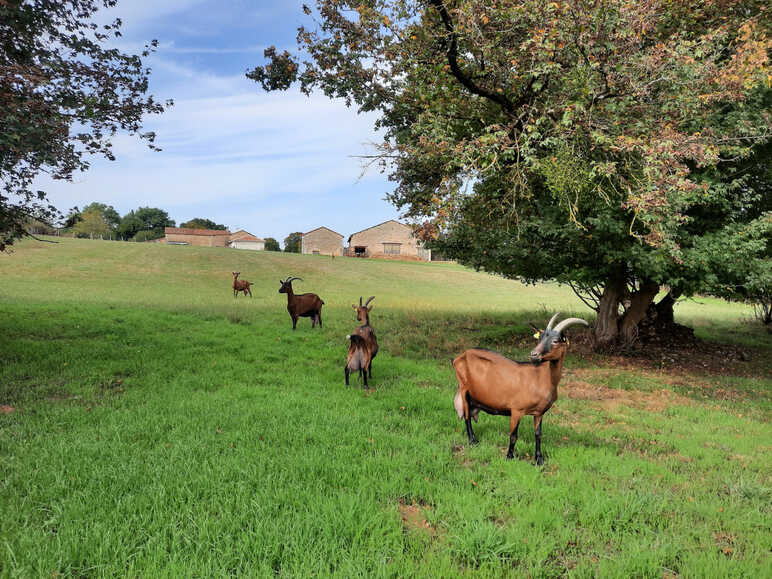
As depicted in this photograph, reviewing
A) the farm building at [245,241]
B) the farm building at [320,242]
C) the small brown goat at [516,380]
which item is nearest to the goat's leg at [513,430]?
the small brown goat at [516,380]

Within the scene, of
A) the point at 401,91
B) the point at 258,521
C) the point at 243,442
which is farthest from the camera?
the point at 401,91

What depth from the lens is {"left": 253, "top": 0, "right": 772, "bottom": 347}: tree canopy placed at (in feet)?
29.7

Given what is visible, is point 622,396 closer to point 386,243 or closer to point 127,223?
point 386,243

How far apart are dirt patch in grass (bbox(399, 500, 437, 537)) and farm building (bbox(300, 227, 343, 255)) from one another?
86419 mm

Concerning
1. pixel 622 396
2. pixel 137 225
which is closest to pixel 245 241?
pixel 137 225

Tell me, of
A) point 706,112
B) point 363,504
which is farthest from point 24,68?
point 706,112

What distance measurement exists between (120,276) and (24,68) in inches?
1144

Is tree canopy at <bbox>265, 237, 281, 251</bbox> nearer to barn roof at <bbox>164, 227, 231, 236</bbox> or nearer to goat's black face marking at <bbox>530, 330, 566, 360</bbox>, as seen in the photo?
barn roof at <bbox>164, 227, 231, 236</bbox>

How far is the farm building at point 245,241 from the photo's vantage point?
11088 cm

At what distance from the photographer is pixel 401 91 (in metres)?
13.6

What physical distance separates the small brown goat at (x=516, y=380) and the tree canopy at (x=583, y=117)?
4005mm

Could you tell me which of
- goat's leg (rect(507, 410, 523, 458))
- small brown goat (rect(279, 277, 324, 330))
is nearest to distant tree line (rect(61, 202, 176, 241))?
Result: small brown goat (rect(279, 277, 324, 330))

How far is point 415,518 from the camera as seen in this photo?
14.3 ft

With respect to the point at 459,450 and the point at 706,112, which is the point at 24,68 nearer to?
the point at 459,450
